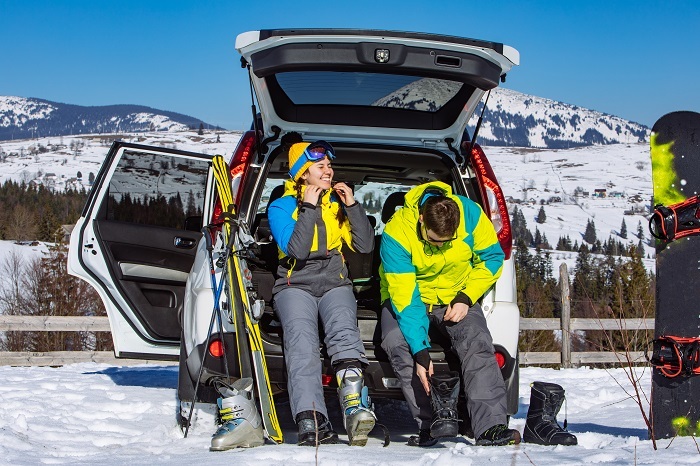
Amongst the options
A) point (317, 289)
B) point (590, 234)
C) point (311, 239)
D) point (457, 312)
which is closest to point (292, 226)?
point (311, 239)

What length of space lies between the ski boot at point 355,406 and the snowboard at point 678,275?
1343mm

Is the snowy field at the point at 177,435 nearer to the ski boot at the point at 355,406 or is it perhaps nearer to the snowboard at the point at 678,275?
the ski boot at the point at 355,406

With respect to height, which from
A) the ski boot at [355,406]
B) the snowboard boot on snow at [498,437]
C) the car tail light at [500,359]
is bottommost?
the snowboard boot on snow at [498,437]

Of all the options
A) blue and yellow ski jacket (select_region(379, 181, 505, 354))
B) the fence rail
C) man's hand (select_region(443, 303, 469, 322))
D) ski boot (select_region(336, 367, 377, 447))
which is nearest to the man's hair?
blue and yellow ski jacket (select_region(379, 181, 505, 354))

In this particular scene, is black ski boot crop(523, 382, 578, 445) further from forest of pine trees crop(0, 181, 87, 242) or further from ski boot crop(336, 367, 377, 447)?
forest of pine trees crop(0, 181, 87, 242)

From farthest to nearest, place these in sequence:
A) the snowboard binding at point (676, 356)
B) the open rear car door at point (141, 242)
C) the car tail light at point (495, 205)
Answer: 1. the open rear car door at point (141, 242)
2. the car tail light at point (495, 205)
3. the snowboard binding at point (676, 356)

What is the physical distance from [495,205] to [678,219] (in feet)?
2.96

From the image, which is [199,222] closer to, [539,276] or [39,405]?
[39,405]

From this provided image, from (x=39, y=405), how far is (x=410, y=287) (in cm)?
269

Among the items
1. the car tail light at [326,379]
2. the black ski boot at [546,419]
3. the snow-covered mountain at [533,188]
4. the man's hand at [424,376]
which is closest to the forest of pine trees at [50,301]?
the car tail light at [326,379]

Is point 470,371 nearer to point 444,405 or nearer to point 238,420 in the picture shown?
point 444,405

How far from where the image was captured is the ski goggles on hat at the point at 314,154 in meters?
3.97

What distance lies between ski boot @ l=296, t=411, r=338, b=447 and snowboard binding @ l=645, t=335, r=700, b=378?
4.90 ft

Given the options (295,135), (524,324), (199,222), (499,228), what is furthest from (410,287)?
(524,324)
